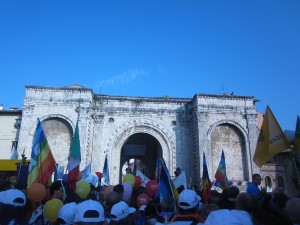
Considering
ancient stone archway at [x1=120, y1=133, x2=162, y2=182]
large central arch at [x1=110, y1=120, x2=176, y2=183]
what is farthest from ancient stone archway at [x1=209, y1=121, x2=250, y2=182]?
ancient stone archway at [x1=120, y1=133, x2=162, y2=182]

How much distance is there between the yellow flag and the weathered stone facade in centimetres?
1135

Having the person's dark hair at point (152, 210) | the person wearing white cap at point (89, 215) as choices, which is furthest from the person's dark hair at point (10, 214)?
the person's dark hair at point (152, 210)

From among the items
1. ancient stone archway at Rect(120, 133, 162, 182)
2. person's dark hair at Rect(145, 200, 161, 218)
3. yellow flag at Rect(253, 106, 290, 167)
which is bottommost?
person's dark hair at Rect(145, 200, 161, 218)

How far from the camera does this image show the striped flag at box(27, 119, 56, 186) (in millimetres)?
6223

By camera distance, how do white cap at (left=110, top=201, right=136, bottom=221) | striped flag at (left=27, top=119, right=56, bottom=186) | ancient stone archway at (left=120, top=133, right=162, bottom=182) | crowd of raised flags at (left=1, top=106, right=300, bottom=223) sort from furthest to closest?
ancient stone archway at (left=120, top=133, right=162, bottom=182)
striped flag at (left=27, top=119, right=56, bottom=186)
crowd of raised flags at (left=1, top=106, right=300, bottom=223)
white cap at (left=110, top=201, right=136, bottom=221)

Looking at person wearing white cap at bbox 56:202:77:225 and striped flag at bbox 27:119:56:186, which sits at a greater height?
striped flag at bbox 27:119:56:186

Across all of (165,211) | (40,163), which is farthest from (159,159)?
(40,163)

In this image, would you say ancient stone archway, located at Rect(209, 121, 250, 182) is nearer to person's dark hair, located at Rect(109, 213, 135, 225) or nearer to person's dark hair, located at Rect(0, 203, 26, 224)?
person's dark hair, located at Rect(109, 213, 135, 225)

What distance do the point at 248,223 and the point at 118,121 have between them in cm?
1803

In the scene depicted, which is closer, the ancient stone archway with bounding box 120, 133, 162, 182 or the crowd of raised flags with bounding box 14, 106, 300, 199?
the crowd of raised flags with bounding box 14, 106, 300, 199

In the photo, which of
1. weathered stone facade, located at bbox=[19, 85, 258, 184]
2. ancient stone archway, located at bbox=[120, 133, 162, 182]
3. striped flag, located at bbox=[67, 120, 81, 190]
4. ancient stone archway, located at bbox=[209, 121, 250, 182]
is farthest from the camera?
ancient stone archway, located at bbox=[120, 133, 162, 182]

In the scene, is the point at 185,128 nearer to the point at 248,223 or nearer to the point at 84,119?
the point at 84,119

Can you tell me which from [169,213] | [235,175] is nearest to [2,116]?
[235,175]

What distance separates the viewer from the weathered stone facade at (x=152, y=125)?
19078 millimetres
